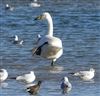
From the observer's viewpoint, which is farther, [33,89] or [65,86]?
[65,86]

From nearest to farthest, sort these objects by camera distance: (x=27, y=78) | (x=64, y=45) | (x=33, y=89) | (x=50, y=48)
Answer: (x=33, y=89) < (x=27, y=78) < (x=50, y=48) < (x=64, y=45)

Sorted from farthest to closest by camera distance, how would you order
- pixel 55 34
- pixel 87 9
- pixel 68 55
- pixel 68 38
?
1. pixel 87 9
2. pixel 55 34
3. pixel 68 38
4. pixel 68 55

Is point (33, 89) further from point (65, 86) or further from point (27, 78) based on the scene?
point (27, 78)

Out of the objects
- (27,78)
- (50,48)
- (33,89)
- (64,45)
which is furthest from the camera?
(64,45)

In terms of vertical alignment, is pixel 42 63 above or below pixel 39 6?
above

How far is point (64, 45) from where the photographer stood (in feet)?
64.2

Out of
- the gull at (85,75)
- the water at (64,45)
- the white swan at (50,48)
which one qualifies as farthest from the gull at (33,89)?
the white swan at (50,48)

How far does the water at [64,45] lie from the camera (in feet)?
43.7

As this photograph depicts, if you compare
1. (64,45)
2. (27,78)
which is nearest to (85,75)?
(27,78)

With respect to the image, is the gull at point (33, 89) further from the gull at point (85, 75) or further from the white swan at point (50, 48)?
the white swan at point (50, 48)

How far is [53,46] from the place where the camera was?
15914mm

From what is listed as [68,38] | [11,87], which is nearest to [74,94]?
[11,87]

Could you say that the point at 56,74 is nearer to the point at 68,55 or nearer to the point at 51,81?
the point at 51,81

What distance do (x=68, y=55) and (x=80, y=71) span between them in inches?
114
